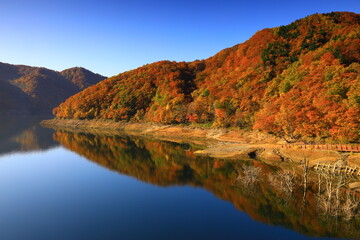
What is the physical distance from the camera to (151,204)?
89.2 ft

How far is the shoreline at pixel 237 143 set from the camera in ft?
119

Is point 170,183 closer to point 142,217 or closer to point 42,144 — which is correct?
Result: point 142,217

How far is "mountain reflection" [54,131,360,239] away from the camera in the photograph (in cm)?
2102

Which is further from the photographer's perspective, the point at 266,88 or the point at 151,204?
the point at 266,88

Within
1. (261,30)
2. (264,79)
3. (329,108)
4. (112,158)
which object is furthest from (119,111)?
(329,108)

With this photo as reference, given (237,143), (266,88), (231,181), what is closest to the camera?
(231,181)

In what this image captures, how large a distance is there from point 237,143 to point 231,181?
2355 cm

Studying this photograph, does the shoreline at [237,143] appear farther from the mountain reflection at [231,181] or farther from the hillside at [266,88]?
the mountain reflection at [231,181]

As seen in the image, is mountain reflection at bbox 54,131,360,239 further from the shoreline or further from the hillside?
the hillside

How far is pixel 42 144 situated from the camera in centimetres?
7088

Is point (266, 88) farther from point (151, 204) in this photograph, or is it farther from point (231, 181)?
point (151, 204)

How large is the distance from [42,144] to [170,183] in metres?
54.6

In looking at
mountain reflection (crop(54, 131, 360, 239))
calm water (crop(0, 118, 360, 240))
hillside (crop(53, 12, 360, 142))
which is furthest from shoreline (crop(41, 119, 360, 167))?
calm water (crop(0, 118, 360, 240))

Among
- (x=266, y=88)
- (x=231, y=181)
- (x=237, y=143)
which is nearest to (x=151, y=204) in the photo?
(x=231, y=181)
